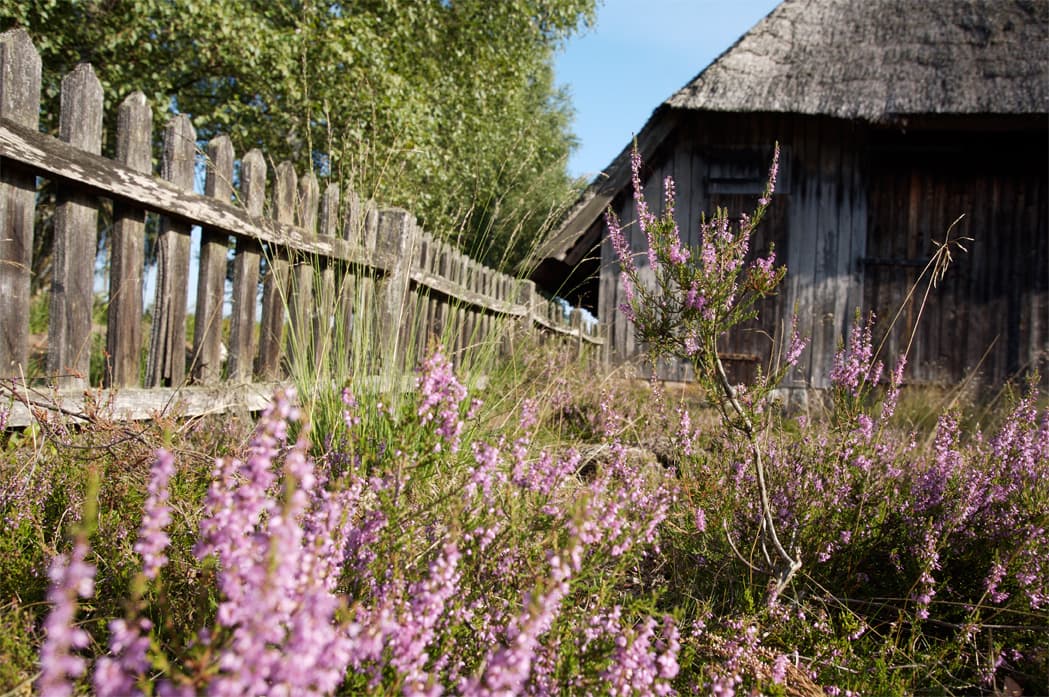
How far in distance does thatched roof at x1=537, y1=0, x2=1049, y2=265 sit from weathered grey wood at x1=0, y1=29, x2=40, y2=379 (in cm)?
470

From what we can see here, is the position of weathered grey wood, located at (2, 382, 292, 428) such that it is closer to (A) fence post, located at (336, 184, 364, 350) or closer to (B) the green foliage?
(A) fence post, located at (336, 184, 364, 350)

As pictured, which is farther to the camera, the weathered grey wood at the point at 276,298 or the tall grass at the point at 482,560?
the weathered grey wood at the point at 276,298

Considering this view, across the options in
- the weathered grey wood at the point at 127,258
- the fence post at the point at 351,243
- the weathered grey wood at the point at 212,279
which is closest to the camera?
the weathered grey wood at the point at 127,258

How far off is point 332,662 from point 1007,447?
2.57m

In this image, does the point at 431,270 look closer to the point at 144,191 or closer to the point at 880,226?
the point at 144,191

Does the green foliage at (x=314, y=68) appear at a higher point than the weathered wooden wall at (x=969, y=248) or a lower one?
higher

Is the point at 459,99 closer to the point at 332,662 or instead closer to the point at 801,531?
the point at 801,531

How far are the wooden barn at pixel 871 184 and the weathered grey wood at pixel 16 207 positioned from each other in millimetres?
5246

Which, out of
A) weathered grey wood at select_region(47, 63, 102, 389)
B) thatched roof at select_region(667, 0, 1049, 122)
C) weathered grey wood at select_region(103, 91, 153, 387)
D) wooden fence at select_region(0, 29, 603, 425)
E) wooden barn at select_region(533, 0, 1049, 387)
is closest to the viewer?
wooden fence at select_region(0, 29, 603, 425)

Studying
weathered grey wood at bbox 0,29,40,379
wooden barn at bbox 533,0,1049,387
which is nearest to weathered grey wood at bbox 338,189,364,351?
weathered grey wood at bbox 0,29,40,379

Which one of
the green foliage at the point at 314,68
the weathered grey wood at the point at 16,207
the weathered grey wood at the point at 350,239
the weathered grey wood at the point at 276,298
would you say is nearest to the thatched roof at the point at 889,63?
the green foliage at the point at 314,68

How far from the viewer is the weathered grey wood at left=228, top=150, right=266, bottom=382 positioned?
3480 mm

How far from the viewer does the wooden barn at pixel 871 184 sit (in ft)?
24.1

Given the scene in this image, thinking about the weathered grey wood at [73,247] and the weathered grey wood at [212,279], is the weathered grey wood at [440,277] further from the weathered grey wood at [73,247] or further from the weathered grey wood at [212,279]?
the weathered grey wood at [73,247]
